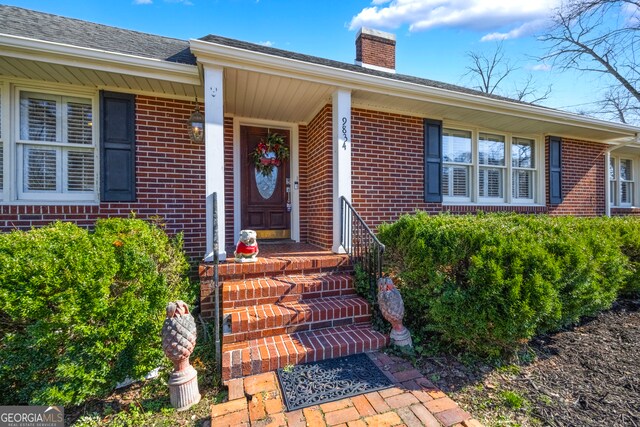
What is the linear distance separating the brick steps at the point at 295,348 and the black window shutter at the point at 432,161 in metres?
2.98

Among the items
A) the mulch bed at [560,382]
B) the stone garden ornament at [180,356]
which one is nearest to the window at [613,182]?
the mulch bed at [560,382]

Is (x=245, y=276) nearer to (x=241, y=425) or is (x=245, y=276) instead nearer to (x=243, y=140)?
(x=241, y=425)

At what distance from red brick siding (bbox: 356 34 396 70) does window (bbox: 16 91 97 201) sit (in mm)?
5167

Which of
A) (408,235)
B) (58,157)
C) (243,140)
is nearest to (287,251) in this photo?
→ (408,235)

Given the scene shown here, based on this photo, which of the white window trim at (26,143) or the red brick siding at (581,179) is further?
the red brick siding at (581,179)

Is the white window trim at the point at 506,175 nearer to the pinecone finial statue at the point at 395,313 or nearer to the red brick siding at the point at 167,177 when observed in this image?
the pinecone finial statue at the point at 395,313

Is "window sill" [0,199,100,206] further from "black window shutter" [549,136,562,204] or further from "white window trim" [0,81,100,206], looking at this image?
"black window shutter" [549,136,562,204]

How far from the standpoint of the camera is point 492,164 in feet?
19.2

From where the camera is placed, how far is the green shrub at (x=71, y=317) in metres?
1.87

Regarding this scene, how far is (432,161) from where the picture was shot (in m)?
5.06

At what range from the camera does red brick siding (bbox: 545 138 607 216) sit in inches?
248

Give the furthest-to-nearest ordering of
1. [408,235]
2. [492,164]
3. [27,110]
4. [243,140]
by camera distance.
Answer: [492,164]
[243,140]
[27,110]
[408,235]

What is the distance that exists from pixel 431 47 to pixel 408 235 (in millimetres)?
7010

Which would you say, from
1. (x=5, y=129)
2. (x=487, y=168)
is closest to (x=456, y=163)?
(x=487, y=168)
